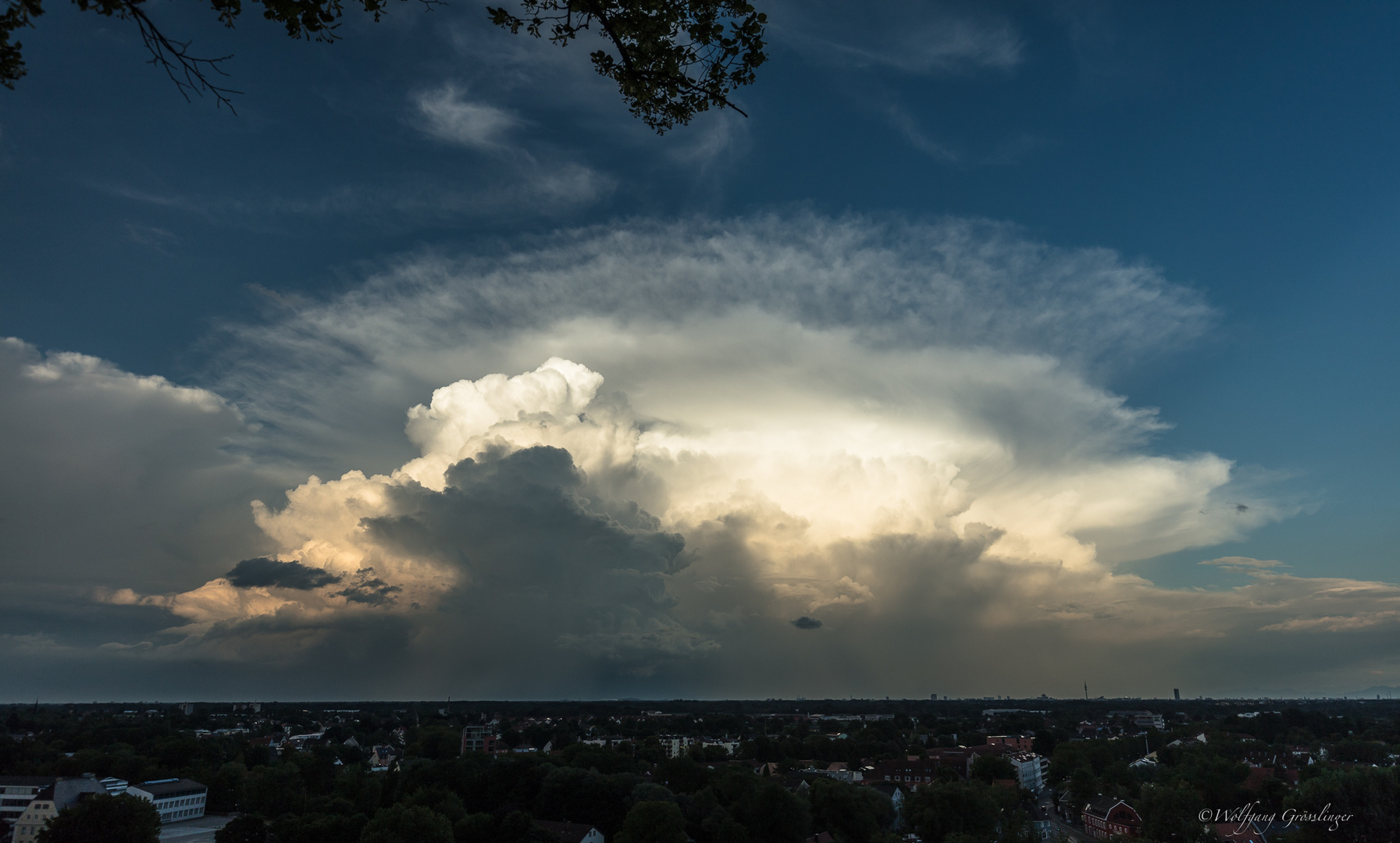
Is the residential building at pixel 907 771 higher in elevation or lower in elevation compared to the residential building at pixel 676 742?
higher

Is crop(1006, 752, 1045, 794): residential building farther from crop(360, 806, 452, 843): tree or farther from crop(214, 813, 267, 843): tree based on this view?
crop(214, 813, 267, 843): tree

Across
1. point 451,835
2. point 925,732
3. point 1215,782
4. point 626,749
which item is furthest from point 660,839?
point 925,732

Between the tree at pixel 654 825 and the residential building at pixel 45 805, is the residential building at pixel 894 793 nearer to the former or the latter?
the tree at pixel 654 825

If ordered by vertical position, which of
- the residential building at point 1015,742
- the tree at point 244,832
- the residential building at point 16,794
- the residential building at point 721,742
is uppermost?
the tree at point 244,832

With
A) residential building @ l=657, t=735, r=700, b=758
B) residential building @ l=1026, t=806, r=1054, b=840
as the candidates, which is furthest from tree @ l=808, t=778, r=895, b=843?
residential building @ l=657, t=735, r=700, b=758

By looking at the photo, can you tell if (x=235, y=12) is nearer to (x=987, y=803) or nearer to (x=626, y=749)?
(x=987, y=803)

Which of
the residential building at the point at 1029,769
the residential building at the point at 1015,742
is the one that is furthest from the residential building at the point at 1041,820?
the residential building at the point at 1015,742

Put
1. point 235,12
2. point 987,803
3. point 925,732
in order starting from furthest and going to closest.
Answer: point 925,732
point 987,803
point 235,12
